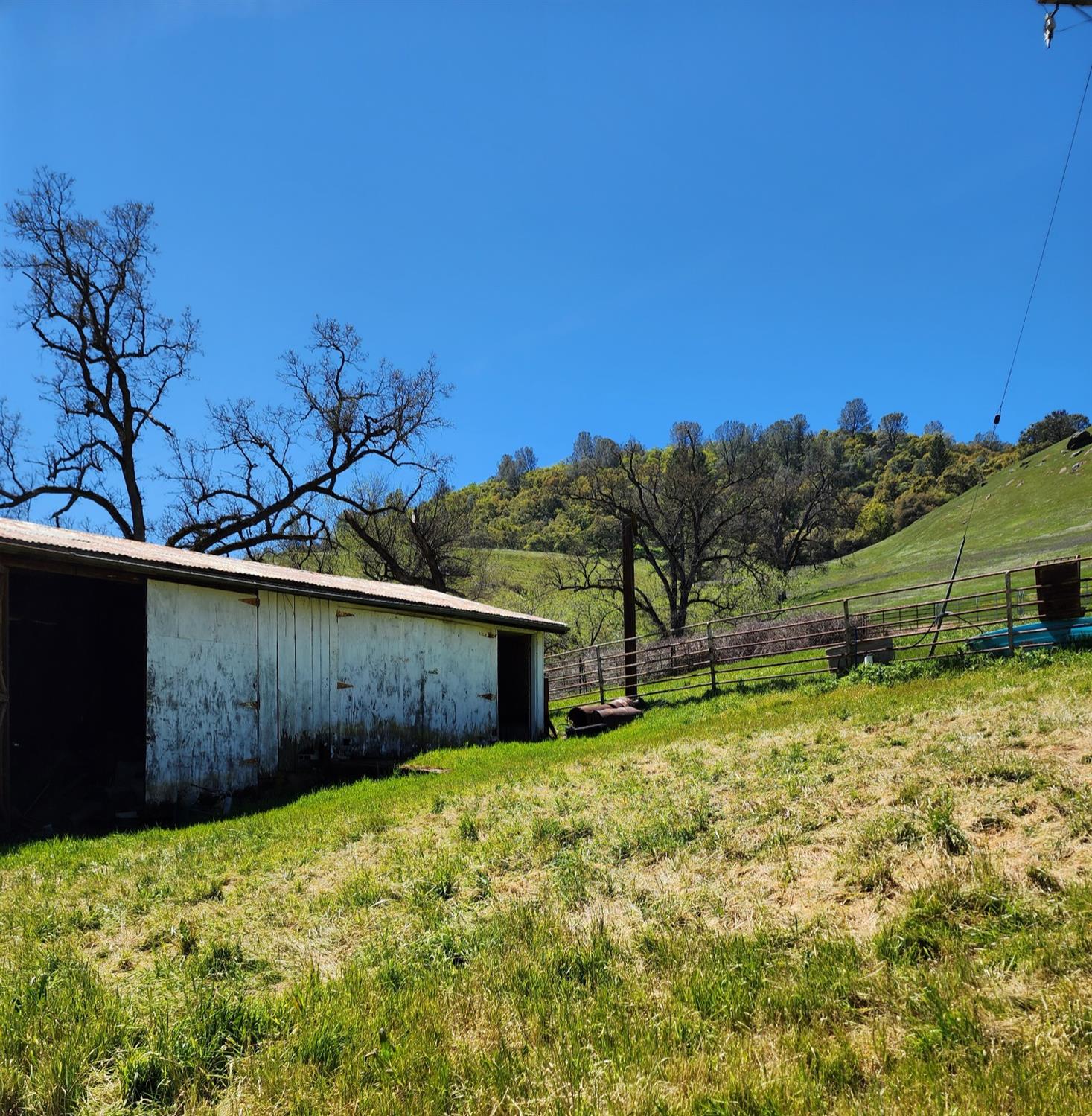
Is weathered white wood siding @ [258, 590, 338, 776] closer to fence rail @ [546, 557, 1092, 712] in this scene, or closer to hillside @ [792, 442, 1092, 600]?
fence rail @ [546, 557, 1092, 712]

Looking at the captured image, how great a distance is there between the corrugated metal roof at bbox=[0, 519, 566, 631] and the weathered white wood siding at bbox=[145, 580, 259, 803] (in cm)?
50

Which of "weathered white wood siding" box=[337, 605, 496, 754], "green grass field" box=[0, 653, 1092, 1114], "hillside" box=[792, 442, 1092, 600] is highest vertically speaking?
"hillside" box=[792, 442, 1092, 600]

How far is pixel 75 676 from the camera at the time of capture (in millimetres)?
14695

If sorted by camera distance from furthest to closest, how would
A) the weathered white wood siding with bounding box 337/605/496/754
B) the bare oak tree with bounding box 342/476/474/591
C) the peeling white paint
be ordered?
the bare oak tree with bounding box 342/476/474/591, the weathered white wood siding with bounding box 337/605/496/754, the peeling white paint

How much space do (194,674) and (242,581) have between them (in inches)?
61.1

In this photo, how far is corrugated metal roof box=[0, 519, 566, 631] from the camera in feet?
33.3

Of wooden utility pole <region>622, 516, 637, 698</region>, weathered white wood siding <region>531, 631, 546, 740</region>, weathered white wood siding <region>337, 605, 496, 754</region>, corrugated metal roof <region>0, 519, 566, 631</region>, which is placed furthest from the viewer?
wooden utility pole <region>622, 516, 637, 698</region>

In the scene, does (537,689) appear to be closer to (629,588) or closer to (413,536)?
(629,588)

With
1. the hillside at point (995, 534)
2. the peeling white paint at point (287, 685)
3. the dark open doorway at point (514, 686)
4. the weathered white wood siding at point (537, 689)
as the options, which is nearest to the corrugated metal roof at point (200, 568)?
the peeling white paint at point (287, 685)

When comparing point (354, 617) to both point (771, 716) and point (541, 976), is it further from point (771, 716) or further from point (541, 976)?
point (541, 976)

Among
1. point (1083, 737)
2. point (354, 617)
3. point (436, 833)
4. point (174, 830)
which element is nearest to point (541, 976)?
point (436, 833)


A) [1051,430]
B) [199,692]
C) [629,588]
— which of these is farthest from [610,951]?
[1051,430]

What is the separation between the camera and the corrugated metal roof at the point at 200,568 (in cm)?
1016

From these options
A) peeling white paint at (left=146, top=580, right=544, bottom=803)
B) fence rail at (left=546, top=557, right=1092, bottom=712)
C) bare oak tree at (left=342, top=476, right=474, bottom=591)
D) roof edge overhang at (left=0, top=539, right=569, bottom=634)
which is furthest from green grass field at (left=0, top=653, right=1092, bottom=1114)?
bare oak tree at (left=342, top=476, right=474, bottom=591)
